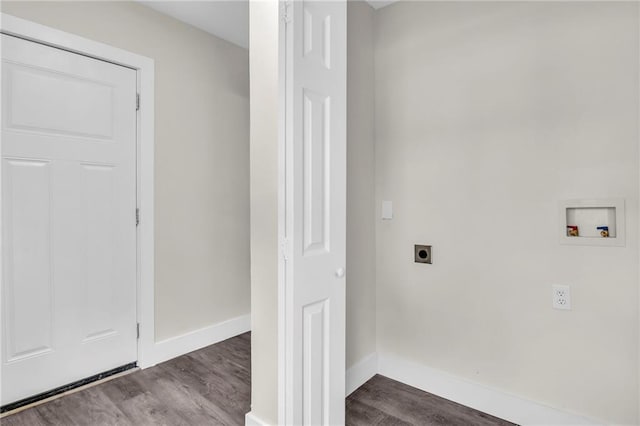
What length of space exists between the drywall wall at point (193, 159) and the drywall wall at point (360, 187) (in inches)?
48.5

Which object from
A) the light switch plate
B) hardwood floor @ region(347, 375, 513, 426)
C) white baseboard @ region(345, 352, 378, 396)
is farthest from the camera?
the light switch plate

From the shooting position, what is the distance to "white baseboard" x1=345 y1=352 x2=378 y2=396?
2.06 metres

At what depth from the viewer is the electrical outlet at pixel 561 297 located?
5.46 ft

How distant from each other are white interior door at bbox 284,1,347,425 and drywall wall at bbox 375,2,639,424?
720 millimetres

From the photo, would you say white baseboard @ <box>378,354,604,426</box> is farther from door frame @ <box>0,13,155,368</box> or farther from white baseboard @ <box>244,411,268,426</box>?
door frame @ <box>0,13,155,368</box>

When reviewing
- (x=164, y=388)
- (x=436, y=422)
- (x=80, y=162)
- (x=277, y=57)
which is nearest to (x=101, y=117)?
(x=80, y=162)

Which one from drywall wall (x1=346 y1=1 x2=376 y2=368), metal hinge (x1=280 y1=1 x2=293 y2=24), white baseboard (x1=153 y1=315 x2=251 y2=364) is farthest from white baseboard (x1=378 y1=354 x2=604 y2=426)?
metal hinge (x1=280 y1=1 x2=293 y2=24)

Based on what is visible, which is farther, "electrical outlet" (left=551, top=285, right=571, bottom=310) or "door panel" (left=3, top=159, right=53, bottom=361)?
"door panel" (left=3, top=159, right=53, bottom=361)

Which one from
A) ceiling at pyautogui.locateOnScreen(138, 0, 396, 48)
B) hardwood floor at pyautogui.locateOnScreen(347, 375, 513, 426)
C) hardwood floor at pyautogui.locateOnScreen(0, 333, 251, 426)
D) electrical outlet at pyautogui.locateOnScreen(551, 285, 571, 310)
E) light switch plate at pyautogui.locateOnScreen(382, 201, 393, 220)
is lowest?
hardwood floor at pyautogui.locateOnScreen(347, 375, 513, 426)

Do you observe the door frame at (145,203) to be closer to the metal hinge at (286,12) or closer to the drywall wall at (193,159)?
the drywall wall at (193,159)

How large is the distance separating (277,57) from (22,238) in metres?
1.70

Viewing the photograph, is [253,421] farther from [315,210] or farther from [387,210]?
[387,210]

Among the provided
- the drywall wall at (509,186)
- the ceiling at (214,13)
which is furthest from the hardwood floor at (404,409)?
the ceiling at (214,13)

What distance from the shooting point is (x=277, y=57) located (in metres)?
1.48
